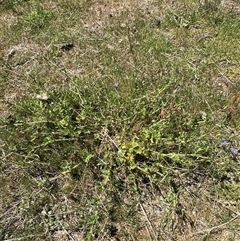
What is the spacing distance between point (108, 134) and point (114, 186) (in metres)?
0.46

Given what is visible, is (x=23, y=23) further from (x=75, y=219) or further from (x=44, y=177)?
(x=75, y=219)

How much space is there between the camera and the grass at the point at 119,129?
2830 mm

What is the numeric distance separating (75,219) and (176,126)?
1.09 metres

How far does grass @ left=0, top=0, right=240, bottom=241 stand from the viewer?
2830 mm

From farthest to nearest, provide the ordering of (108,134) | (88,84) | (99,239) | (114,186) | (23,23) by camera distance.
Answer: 1. (23,23)
2. (88,84)
3. (108,134)
4. (114,186)
5. (99,239)

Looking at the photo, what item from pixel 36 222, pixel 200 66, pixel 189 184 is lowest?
pixel 36 222

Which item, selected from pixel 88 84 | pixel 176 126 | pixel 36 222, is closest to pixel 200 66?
pixel 176 126

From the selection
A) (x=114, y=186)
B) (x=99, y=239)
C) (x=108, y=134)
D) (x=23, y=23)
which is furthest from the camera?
(x=23, y=23)

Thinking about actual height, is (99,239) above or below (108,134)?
below

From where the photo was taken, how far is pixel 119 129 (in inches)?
127

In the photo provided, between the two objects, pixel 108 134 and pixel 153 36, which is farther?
pixel 153 36

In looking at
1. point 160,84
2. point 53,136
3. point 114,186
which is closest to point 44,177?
point 53,136

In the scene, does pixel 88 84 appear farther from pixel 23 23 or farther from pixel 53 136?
pixel 23 23

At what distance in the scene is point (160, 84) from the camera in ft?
11.8
